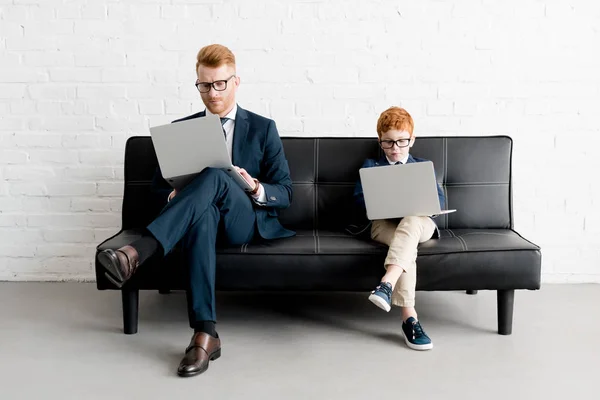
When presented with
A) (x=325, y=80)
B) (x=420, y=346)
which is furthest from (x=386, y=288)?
(x=325, y=80)

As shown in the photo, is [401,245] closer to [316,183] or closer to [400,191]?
[400,191]

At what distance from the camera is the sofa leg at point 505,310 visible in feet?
→ 8.64

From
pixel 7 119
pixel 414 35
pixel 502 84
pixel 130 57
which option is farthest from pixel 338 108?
pixel 7 119

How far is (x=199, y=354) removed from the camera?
2.29 m

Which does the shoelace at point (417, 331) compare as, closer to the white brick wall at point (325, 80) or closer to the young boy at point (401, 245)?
the young boy at point (401, 245)

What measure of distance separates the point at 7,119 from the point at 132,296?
1.50 metres

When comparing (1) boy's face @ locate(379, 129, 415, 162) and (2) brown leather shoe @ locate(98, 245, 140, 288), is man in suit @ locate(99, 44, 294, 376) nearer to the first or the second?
(2) brown leather shoe @ locate(98, 245, 140, 288)

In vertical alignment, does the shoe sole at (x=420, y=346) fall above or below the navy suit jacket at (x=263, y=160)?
below

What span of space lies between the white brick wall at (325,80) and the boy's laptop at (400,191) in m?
0.94

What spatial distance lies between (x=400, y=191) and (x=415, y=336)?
1.85 feet

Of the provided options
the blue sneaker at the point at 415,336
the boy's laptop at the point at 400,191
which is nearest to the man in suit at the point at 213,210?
the boy's laptop at the point at 400,191

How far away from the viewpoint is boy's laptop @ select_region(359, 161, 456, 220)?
8.26 feet

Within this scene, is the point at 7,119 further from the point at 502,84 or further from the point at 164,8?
the point at 502,84

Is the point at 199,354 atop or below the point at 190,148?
below
